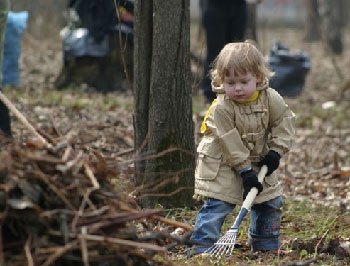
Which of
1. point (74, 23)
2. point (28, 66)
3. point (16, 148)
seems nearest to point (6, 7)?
point (16, 148)

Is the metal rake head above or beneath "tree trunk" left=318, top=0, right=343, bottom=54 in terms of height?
beneath

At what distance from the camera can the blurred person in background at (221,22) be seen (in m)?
9.73

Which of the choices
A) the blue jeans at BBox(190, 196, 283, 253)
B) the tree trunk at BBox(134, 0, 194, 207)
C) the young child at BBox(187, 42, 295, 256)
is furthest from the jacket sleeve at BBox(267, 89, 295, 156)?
the tree trunk at BBox(134, 0, 194, 207)

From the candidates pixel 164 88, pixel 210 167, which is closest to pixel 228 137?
pixel 210 167

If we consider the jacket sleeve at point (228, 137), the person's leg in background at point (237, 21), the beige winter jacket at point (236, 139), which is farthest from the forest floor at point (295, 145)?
the person's leg in background at point (237, 21)

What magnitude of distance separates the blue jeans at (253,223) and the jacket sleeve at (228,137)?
0.95 ft

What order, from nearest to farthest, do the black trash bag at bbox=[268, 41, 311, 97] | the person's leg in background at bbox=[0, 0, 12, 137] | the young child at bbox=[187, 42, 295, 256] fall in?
the young child at bbox=[187, 42, 295, 256], the person's leg in background at bbox=[0, 0, 12, 137], the black trash bag at bbox=[268, 41, 311, 97]

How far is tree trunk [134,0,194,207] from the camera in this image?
5.40m

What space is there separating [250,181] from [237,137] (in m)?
0.27

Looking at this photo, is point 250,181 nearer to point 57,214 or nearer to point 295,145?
point 57,214

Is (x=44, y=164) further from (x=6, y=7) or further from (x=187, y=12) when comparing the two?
(x=6, y=7)

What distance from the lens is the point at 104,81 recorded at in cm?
1125

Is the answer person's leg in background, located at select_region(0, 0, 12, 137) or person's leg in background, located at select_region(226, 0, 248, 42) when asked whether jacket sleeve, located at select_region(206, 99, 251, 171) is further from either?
person's leg in background, located at select_region(226, 0, 248, 42)

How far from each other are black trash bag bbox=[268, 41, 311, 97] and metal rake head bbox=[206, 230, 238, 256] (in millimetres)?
7770
